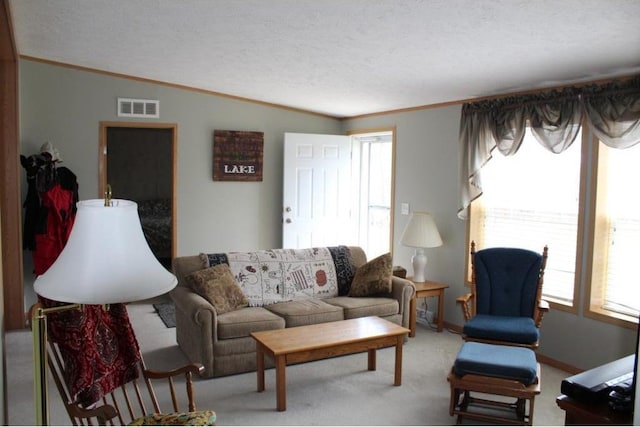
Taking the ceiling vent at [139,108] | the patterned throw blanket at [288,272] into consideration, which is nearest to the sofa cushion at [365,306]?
the patterned throw blanket at [288,272]

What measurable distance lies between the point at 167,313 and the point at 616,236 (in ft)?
13.5

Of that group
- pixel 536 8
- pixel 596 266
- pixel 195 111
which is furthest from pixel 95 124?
pixel 596 266

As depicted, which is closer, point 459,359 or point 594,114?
point 459,359

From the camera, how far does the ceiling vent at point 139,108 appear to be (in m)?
5.61

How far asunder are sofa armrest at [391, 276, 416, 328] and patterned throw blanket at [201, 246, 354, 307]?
0.46m

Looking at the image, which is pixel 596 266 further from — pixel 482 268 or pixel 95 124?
pixel 95 124

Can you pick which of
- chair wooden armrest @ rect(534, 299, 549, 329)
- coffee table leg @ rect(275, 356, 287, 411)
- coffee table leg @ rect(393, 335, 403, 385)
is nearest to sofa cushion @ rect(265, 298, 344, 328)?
coffee table leg @ rect(393, 335, 403, 385)

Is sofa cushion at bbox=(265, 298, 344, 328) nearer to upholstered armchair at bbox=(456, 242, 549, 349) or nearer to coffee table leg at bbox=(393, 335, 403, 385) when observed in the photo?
coffee table leg at bbox=(393, 335, 403, 385)

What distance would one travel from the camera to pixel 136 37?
402cm

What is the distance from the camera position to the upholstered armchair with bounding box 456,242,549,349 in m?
3.84

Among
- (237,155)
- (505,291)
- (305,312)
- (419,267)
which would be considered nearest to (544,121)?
(505,291)

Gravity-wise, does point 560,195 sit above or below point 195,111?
below

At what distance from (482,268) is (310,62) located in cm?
210

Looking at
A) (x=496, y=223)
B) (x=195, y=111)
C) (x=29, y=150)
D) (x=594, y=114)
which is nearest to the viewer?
(x=594, y=114)
